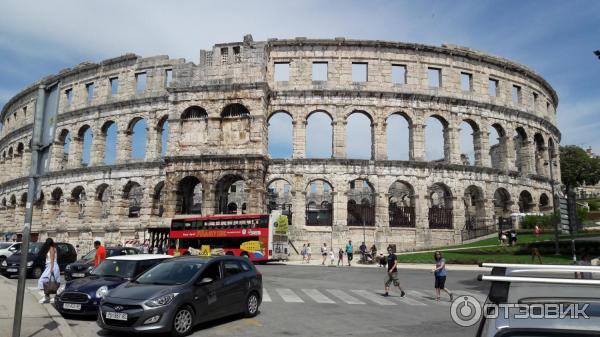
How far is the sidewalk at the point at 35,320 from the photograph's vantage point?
784cm

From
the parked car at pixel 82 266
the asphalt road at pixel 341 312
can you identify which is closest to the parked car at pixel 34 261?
the asphalt road at pixel 341 312

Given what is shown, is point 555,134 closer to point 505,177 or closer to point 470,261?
point 505,177

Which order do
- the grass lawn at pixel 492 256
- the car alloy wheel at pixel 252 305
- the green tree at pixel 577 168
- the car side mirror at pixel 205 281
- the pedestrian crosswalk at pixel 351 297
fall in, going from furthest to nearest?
the green tree at pixel 577 168 < the grass lawn at pixel 492 256 < the pedestrian crosswalk at pixel 351 297 < the car alloy wheel at pixel 252 305 < the car side mirror at pixel 205 281

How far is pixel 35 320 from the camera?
8867mm

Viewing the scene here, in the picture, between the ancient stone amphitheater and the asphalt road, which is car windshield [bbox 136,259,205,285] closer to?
the asphalt road

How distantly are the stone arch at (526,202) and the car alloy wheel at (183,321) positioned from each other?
3805cm

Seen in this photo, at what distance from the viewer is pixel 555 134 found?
44.9m

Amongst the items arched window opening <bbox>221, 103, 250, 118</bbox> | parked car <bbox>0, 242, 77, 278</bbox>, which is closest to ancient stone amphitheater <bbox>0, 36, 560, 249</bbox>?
arched window opening <bbox>221, 103, 250, 118</bbox>

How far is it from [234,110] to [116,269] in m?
25.3

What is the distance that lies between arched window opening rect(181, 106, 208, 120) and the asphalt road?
809 inches

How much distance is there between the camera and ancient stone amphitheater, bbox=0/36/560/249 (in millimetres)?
34344

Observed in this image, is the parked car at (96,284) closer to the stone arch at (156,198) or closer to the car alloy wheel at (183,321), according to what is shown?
the car alloy wheel at (183,321)

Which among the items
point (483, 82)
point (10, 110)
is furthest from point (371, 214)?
point (10, 110)

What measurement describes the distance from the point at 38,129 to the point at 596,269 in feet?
21.5
